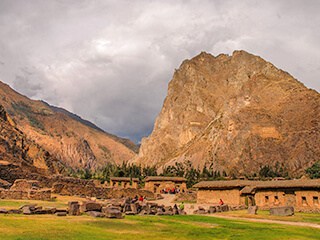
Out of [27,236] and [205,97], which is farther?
[205,97]

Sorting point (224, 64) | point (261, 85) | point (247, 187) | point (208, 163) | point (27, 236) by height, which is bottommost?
point (27, 236)

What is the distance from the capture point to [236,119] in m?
132

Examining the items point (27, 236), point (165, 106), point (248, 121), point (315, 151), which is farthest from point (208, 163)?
point (27, 236)

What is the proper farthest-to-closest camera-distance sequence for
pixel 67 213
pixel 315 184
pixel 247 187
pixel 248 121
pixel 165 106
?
pixel 165 106, pixel 248 121, pixel 247 187, pixel 315 184, pixel 67 213

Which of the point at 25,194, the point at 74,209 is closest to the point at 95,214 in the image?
the point at 74,209

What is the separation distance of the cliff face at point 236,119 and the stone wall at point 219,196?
215ft

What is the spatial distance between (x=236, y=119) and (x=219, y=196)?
90.7m

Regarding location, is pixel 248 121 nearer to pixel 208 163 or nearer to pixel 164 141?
pixel 208 163

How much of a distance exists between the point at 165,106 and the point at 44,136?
65518mm

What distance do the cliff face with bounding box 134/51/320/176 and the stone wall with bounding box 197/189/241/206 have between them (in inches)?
2577

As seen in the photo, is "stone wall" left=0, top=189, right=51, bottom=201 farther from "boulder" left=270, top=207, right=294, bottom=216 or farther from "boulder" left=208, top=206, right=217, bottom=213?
"boulder" left=270, top=207, right=294, bottom=216

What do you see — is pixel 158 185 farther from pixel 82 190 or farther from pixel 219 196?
pixel 82 190

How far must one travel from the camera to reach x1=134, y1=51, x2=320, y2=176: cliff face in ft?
387

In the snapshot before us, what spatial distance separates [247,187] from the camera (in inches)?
1609
